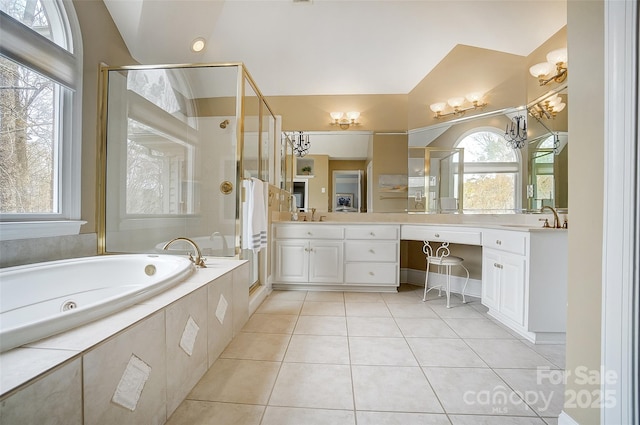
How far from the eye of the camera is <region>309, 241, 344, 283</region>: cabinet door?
111 inches

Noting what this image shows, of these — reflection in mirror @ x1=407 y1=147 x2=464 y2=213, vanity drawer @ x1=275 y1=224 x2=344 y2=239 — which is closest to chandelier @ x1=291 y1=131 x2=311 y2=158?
vanity drawer @ x1=275 y1=224 x2=344 y2=239

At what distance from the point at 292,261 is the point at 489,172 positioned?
224 centimetres

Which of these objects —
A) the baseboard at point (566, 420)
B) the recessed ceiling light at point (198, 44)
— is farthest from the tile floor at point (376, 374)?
the recessed ceiling light at point (198, 44)

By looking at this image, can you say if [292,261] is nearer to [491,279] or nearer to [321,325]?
[321,325]

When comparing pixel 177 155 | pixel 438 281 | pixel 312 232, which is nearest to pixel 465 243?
pixel 438 281

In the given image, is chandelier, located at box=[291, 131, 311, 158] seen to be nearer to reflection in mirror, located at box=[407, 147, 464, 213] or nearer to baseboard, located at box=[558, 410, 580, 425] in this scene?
reflection in mirror, located at box=[407, 147, 464, 213]

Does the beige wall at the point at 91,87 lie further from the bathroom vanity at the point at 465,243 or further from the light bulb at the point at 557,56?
the light bulb at the point at 557,56

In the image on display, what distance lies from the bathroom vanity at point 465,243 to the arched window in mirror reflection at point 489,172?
0.33 m

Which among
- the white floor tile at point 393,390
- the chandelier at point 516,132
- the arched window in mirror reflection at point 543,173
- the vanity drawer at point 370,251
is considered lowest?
the white floor tile at point 393,390

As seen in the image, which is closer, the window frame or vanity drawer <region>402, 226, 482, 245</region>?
vanity drawer <region>402, 226, 482, 245</region>

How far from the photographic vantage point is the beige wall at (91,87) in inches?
75.9

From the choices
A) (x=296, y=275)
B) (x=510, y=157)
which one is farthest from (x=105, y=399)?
(x=510, y=157)

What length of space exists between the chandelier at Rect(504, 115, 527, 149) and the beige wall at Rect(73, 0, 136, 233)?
3.60 metres

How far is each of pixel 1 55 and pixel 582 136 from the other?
2754 millimetres
